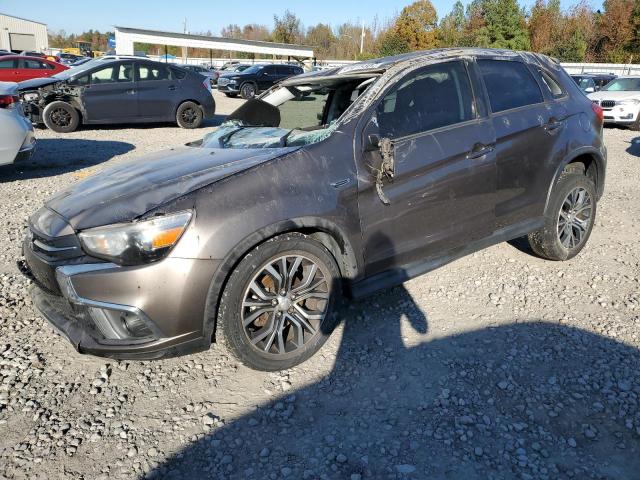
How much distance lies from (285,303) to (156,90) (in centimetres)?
1074

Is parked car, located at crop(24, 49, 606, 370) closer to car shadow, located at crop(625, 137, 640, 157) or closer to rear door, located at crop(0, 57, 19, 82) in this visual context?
car shadow, located at crop(625, 137, 640, 157)

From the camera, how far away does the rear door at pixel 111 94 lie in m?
11.3

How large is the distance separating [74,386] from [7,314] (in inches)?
47.2

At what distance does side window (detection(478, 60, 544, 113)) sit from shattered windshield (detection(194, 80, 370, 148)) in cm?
98

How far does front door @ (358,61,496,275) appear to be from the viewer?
3.15 metres

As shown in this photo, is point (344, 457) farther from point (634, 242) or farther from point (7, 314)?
point (634, 242)

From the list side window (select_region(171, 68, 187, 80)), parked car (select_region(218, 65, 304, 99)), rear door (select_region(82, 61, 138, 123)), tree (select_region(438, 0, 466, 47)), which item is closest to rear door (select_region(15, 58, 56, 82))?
parked car (select_region(218, 65, 304, 99))

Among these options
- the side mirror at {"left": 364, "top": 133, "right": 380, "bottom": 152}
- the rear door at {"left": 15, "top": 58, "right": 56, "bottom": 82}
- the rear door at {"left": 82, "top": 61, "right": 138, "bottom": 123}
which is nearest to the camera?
the side mirror at {"left": 364, "top": 133, "right": 380, "bottom": 152}

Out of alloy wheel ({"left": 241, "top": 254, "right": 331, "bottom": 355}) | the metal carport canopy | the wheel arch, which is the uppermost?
the metal carport canopy

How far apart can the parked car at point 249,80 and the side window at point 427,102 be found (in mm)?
20056

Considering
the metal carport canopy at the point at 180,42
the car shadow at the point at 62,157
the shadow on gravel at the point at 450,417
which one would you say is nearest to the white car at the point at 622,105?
the car shadow at the point at 62,157

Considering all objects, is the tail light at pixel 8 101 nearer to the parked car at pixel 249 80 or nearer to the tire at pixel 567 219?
the tire at pixel 567 219

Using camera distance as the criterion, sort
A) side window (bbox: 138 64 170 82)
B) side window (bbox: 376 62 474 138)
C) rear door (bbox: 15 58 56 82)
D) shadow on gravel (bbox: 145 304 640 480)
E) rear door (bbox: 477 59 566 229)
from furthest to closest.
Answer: rear door (bbox: 15 58 56 82), side window (bbox: 138 64 170 82), rear door (bbox: 477 59 566 229), side window (bbox: 376 62 474 138), shadow on gravel (bbox: 145 304 640 480)

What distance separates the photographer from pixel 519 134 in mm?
3785
